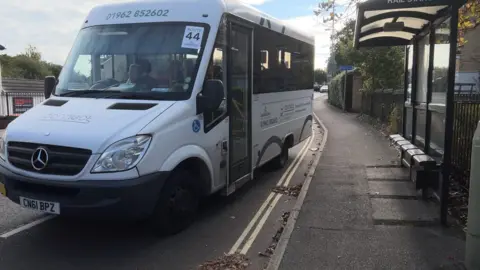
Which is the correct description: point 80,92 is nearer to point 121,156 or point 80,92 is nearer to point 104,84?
point 104,84

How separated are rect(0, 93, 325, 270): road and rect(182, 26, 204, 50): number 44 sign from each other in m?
2.21

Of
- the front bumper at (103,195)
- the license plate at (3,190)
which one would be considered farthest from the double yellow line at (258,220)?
the license plate at (3,190)

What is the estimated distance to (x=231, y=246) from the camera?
485 centimetres

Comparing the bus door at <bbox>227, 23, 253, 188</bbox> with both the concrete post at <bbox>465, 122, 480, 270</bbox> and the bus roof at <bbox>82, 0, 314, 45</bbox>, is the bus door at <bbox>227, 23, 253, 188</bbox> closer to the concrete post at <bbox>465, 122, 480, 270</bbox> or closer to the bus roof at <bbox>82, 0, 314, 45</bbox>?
the bus roof at <bbox>82, 0, 314, 45</bbox>

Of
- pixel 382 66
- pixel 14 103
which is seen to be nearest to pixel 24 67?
pixel 14 103

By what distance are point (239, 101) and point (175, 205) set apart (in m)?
2.05

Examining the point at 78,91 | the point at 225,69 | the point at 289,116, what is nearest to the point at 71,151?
the point at 78,91

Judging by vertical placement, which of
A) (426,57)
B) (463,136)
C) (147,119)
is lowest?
(463,136)

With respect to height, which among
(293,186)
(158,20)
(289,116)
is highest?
(158,20)

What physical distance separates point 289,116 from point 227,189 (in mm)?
3373

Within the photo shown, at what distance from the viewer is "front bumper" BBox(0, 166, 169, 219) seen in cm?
412

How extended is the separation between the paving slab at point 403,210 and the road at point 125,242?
1.32 m

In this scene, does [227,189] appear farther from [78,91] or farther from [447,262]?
[447,262]

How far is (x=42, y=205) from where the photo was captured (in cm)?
429
